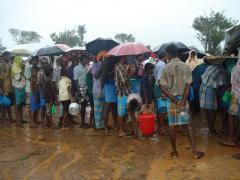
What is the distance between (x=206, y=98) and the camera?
22.9 feet

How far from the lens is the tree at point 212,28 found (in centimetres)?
2691

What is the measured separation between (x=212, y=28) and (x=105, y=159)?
25147 mm

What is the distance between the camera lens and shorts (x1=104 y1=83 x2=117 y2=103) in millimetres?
7617

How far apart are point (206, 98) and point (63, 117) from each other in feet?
11.6

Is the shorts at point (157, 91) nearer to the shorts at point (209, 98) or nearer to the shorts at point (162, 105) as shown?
the shorts at point (162, 105)

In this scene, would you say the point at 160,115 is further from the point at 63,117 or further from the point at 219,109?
the point at 63,117

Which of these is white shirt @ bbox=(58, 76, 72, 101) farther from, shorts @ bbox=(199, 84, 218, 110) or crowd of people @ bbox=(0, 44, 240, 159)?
shorts @ bbox=(199, 84, 218, 110)

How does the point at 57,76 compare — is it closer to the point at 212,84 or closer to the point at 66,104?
the point at 66,104

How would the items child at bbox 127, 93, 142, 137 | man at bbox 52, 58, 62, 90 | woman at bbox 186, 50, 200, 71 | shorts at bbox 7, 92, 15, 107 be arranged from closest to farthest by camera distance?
child at bbox 127, 93, 142, 137, man at bbox 52, 58, 62, 90, woman at bbox 186, 50, 200, 71, shorts at bbox 7, 92, 15, 107

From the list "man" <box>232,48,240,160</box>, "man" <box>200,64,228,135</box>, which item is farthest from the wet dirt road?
"man" <box>200,64,228,135</box>

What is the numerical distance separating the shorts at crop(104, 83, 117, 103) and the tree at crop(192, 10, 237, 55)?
1971 centimetres

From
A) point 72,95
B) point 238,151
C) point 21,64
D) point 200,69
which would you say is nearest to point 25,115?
point 21,64

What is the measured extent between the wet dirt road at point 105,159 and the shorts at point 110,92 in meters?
0.78

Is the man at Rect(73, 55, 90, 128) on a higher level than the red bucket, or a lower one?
higher
